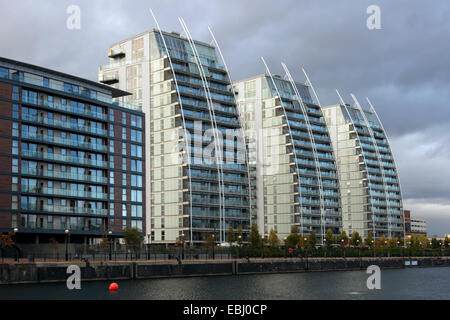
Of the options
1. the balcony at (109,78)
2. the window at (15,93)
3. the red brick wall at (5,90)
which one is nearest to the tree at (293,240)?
the balcony at (109,78)

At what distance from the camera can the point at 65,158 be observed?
368ft

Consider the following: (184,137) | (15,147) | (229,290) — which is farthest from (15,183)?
(184,137)

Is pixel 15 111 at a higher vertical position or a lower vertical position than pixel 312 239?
higher

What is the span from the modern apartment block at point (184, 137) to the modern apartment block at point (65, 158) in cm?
2462

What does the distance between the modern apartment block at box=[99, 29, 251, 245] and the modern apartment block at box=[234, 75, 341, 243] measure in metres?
24.3

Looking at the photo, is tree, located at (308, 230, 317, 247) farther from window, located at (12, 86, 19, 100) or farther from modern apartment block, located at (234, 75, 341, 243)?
window, located at (12, 86, 19, 100)

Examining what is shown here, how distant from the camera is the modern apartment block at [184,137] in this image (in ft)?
495

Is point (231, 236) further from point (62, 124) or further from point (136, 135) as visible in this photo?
point (62, 124)

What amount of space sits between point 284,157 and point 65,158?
84698 millimetres

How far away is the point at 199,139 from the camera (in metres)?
152

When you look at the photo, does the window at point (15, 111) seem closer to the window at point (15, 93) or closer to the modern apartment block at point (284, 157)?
the window at point (15, 93)

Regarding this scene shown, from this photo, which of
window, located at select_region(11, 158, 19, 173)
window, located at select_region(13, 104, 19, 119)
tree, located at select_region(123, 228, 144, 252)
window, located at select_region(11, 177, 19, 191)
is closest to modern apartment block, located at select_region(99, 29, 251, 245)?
tree, located at select_region(123, 228, 144, 252)

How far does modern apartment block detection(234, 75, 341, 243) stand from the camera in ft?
602
